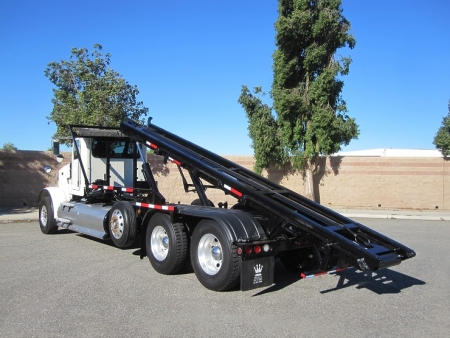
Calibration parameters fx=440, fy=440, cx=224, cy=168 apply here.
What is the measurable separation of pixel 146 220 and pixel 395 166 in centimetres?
1650

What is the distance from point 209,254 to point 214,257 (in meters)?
0.11

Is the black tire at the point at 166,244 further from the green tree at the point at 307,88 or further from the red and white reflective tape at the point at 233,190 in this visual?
the green tree at the point at 307,88

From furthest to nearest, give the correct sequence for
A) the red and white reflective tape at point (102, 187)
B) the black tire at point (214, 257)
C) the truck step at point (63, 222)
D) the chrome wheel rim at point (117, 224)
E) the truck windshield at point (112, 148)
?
the truck windshield at point (112, 148) < the truck step at point (63, 222) < the red and white reflective tape at point (102, 187) < the chrome wheel rim at point (117, 224) < the black tire at point (214, 257)

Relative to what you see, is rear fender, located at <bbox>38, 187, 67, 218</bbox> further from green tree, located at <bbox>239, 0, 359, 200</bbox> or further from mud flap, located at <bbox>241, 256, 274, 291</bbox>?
green tree, located at <bbox>239, 0, 359, 200</bbox>

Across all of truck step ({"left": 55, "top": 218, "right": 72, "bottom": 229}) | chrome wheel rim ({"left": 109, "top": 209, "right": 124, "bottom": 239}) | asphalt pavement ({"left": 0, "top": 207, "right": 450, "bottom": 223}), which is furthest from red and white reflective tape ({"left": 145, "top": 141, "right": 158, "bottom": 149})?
asphalt pavement ({"left": 0, "top": 207, "right": 450, "bottom": 223})

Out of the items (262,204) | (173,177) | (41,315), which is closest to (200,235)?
(262,204)

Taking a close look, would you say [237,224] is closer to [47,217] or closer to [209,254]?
[209,254]

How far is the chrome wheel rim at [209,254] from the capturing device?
249 inches

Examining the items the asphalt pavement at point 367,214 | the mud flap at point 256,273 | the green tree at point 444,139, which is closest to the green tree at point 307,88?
the asphalt pavement at point 367,214

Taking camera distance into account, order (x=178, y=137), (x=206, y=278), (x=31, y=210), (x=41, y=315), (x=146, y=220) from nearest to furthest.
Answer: (x=41, y=315), (x=206, y=278), (x=146, y=220), (x=178, y=137), (x=31, y=210)

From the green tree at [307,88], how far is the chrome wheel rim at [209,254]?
13921 mm

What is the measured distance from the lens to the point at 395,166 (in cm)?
2114

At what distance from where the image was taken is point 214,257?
6410 millimetres

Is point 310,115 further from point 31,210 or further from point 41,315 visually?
point 41,315
